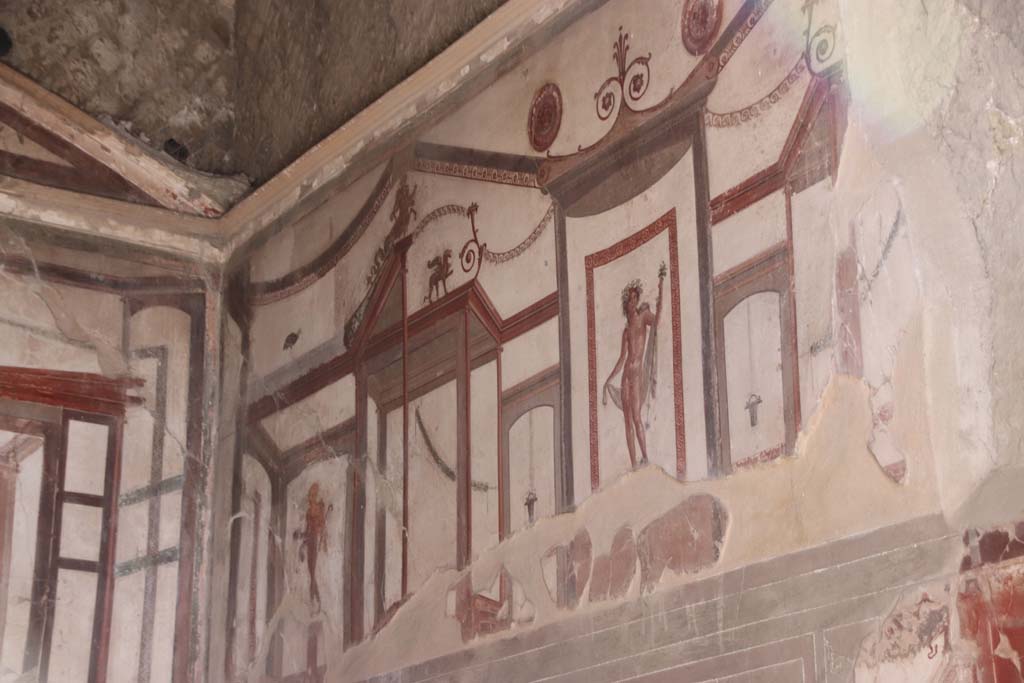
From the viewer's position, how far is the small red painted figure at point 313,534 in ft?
16.2

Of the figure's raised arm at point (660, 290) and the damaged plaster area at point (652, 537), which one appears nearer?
the damaged plaster area at point (652, 537)

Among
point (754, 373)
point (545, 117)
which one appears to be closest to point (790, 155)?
point (754, 373)

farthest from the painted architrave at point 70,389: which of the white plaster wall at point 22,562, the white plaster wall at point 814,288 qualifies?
the white plaster wall at point 814,288

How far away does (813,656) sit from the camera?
3.22 m

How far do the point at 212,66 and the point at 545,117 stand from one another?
2055mm

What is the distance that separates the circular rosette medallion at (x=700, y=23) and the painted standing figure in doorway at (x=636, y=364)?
519 mm

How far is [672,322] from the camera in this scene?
12.5 ft

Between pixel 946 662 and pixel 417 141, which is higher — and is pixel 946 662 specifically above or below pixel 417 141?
below

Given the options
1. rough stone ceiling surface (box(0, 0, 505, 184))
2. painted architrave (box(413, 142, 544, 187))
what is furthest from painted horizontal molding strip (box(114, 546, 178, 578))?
painted architrave (box(413, 142, 544, 187))

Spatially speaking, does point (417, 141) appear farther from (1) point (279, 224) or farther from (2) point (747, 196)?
(2) point (747, 196)

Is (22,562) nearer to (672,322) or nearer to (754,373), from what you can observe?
(672,322)

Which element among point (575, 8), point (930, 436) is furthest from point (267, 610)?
point (930, 436)

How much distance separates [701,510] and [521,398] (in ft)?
2.59

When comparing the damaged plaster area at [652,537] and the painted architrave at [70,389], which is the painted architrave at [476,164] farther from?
the painted architrave at [70,389]
